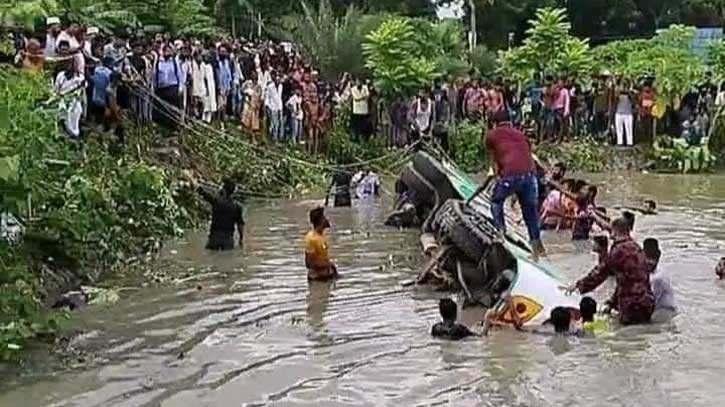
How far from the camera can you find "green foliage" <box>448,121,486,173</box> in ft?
104

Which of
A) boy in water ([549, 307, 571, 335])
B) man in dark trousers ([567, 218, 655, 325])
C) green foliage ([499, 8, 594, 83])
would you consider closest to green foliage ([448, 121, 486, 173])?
green foliage ([499, 8, 594, 83])

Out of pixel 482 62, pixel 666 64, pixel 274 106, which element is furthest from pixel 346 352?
pixel 482 62

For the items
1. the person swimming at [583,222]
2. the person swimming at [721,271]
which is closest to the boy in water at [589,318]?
the person swimming at [721,271]

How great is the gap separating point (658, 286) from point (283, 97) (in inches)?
587

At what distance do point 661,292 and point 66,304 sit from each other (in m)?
6.05

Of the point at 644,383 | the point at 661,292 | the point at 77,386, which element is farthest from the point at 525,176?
the point at 77,386

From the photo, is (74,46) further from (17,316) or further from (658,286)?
(658,286)

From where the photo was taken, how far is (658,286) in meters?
14.1

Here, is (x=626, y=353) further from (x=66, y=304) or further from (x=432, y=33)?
(x=432, y=33)

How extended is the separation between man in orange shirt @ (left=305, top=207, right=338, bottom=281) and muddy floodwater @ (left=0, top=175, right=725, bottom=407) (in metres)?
0.22

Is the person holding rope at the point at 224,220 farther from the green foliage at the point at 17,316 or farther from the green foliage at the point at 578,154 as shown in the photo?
A: the green foliage at the point at 578,154

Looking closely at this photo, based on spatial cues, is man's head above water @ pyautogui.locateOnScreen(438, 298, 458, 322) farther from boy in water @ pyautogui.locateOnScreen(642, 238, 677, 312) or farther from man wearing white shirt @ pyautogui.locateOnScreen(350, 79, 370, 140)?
man wearing white shirt @ pyautogui.locateOnScreen(350, 79, 370, 140)

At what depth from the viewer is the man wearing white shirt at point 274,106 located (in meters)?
27.4

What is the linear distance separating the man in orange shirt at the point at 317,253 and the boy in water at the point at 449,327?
3.19 metres
